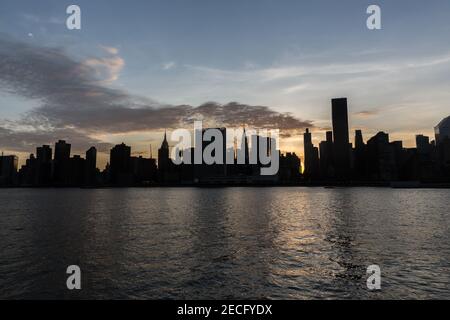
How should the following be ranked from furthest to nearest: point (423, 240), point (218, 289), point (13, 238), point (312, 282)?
point (13, 238)
point (423, 240)
point (312, 282)
point (218, 289)

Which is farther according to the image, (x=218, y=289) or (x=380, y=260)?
(x=380, y=260)

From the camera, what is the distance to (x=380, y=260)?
123 ft

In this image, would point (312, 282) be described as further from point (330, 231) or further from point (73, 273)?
point (330, 231)

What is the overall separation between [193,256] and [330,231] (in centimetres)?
3238

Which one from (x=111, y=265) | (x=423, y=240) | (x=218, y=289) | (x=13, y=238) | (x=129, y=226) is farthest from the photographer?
(x=129, y=226)

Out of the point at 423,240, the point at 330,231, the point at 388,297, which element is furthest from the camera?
the point at 330,231

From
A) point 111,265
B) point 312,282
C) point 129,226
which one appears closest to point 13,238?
point 129,226

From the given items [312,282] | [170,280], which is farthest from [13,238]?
[312,282]

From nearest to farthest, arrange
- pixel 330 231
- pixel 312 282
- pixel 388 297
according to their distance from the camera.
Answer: pixel 388 297, pixel 312 282, pixel 330 231

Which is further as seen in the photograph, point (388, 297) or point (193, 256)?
point (193, 256)
